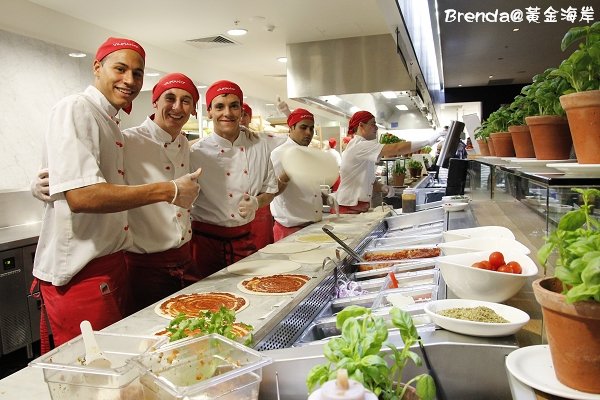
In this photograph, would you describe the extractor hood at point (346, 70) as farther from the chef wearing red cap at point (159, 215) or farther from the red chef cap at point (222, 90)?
the chef wearing red cap at point (159, 215)

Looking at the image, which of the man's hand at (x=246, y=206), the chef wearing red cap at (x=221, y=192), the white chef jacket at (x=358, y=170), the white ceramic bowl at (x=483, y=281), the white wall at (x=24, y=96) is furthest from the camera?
the white chef jacket at (x=358, y=170)

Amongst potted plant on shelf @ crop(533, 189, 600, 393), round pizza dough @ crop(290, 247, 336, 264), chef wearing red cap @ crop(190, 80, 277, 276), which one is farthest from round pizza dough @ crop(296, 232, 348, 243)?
potted plant on shelf @ crop(533, 189, 600, 393)

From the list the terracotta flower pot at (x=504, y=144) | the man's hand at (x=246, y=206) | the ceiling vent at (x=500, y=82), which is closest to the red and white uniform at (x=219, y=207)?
the man's hand at (x=246, y=206)

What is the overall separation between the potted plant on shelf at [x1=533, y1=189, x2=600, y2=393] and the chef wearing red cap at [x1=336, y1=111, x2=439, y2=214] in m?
4.46

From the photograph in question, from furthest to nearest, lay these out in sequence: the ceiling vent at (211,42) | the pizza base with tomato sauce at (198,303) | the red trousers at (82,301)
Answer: the ceiling vent at (211,42) → the red trousers at (82,301) → the pizza base with tomato sauce at (198,303)

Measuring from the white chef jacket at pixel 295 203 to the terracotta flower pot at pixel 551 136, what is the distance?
108 inches

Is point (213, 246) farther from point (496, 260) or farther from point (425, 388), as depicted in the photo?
point (425, 388)

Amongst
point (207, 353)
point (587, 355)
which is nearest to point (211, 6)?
point (207, 353)

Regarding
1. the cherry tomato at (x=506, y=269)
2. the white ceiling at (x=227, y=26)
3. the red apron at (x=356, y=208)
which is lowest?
the red apron at (x=356, y=208)

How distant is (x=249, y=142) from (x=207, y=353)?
2.41 metres

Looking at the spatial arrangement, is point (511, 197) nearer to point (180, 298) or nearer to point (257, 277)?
point (257, 277)

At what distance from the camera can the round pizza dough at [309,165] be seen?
3795mm

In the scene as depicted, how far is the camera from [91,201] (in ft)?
6.29

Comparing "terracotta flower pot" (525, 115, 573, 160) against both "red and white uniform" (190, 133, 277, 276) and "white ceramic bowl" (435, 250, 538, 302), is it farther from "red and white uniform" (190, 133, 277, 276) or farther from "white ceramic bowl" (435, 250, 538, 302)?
"red and white uniform" (190, 133, 277, 276)
